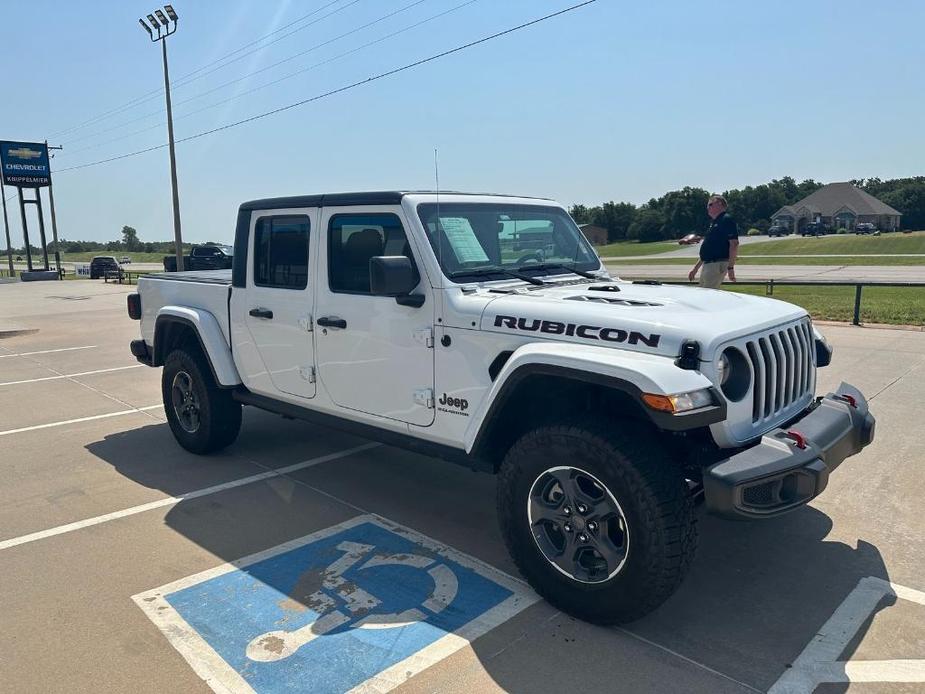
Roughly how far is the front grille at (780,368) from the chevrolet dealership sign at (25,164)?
176 ft

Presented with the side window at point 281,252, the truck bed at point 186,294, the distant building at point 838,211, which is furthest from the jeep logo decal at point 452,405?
the distant building at point 838,211

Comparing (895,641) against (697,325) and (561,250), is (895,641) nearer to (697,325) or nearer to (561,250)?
(697,325)

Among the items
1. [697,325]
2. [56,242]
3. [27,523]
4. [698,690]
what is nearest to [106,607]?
[27,523]

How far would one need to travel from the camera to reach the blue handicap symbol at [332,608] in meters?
2.83

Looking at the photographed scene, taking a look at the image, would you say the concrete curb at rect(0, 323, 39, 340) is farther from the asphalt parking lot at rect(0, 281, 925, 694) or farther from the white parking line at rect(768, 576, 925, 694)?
the white parking line at rect(768, 576, 925, 694)

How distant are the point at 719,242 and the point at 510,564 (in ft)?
19.6

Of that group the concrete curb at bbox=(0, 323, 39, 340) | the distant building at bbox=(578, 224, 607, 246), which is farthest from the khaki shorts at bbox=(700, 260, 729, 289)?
the concrete curb at bbox=(0, 323, 39, 340)

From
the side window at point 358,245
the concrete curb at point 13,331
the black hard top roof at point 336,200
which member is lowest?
the concrete curb at point 13,331

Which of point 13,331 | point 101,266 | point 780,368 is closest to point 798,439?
point 780,368

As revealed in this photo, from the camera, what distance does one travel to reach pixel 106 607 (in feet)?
10.8

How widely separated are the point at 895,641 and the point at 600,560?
126 cm

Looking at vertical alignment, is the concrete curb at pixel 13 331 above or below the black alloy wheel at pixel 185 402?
below

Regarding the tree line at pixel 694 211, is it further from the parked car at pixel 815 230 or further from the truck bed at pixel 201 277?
the truck bed at pixel 201 277

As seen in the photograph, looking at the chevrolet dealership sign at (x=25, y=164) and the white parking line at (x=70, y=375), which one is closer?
the white parking line at (x=70, y=375)
